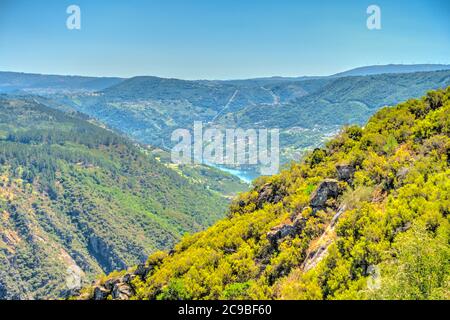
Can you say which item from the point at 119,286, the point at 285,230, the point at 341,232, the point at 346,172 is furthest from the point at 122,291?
the point at 341,232

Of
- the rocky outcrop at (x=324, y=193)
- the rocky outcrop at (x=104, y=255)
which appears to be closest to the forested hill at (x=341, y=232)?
the rocky outcrop at (x=324, y=193)

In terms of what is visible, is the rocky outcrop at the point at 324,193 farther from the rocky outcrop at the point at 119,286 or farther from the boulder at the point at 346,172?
the rocky outcrop at the point at 119,286

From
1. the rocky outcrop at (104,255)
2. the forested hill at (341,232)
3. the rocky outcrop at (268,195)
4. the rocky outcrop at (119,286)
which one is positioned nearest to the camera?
the forested hill at (341,232)

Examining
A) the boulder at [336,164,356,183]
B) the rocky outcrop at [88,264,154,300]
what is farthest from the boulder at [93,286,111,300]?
the boulder at [336,164,356,183]

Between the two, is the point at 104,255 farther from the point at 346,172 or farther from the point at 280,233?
the point at 346,172

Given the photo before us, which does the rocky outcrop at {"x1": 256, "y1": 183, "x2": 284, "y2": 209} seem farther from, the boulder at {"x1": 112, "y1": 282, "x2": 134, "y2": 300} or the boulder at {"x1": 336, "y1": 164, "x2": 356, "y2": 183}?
the boulder at {"x1": 112, "y1": 282, "x2": 134, "y2": 300}

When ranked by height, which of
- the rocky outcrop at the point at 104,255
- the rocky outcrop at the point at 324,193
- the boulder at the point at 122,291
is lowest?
the rocky outcrop at the point at 104,255

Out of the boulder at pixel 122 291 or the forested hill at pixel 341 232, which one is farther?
the boulder at pixel 122 291
